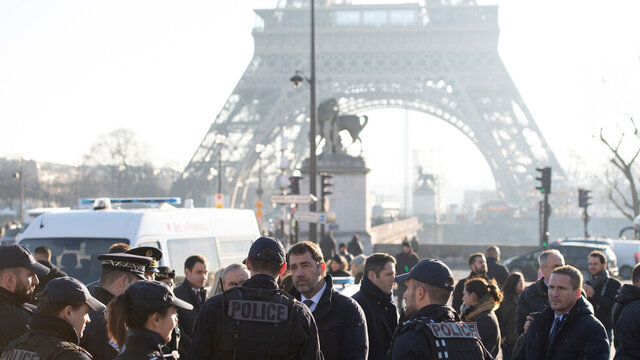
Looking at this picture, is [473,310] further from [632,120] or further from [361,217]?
[632,120]

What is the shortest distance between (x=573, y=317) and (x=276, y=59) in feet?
211

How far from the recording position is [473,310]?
706cm

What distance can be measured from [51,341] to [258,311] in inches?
42.4

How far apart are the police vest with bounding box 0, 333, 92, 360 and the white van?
17.3 feet

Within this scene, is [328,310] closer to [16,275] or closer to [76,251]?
[16,275]

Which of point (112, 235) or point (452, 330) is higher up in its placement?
point (112, 235)

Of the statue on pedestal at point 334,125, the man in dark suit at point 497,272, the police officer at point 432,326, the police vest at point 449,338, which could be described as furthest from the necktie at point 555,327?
the statue on pedestal at point 334,125

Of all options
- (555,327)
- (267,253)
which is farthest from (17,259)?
(555,327)

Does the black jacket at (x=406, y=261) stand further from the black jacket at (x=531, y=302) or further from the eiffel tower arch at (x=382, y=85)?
the eiffel tower arch at (x=382, y=85)

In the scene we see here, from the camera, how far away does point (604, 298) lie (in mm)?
8734

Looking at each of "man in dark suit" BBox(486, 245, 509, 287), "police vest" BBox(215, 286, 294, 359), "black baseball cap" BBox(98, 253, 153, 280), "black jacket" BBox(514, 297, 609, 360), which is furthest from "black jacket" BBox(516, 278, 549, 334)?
"man in dark suit" BBox(486, 245, 509, 287)

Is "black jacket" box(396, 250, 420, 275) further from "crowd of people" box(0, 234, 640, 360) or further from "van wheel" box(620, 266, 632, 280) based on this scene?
"van wheel" box(620, 266, 632, 280)

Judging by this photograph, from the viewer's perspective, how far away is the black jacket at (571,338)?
5348mm

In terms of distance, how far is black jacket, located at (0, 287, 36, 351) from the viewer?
5289 millimetres
